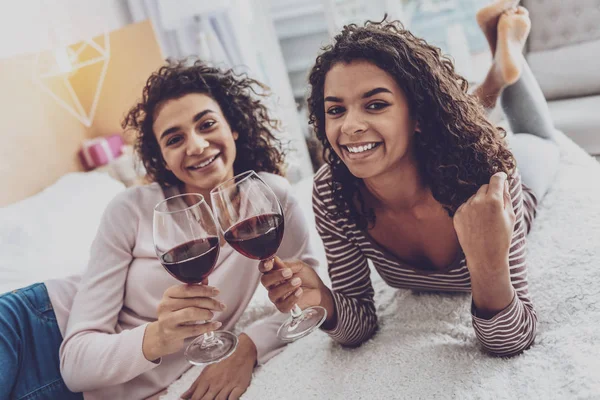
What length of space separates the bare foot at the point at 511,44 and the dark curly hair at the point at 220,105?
34.3 inches

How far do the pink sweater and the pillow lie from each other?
0.16m

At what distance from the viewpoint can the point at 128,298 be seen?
51.4 inches

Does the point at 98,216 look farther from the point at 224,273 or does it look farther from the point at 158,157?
the point at 224,273

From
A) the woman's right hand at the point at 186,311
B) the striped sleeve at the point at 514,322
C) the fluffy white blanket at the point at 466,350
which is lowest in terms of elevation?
the fluffy white blanket at the point at 466,350

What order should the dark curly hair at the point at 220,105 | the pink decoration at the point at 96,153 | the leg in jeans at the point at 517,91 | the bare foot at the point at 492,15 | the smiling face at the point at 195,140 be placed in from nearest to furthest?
the smiling face at the point at 195,140 → the dark curly hair at the point at 220,105 → the leg in jeans at the point at 517,91 → the bare foot at the point at 492,15 → the pink decoration at the point at 96,153

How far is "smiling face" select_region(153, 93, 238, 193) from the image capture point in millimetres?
1298

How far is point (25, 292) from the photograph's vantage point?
4.34ft

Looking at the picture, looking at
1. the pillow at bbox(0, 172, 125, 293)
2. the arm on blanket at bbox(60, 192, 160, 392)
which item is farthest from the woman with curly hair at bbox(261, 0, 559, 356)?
the pillow at bbox(0, 172, 125, 293)

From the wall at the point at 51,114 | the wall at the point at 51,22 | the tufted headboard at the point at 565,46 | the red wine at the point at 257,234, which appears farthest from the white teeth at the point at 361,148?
the tufted headboard at the point at 565,46

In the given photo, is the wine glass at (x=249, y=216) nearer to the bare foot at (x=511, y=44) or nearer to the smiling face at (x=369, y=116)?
the smiling face at (x=369, y=116)

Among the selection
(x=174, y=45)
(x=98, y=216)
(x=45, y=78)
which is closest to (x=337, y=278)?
(x=98, y=216)

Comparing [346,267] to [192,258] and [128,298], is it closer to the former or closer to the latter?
[192,258]

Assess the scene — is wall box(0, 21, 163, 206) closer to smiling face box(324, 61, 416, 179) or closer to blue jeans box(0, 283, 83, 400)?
blue jeans box(0, 283, 83, 400)

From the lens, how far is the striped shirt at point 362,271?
3.42ft
